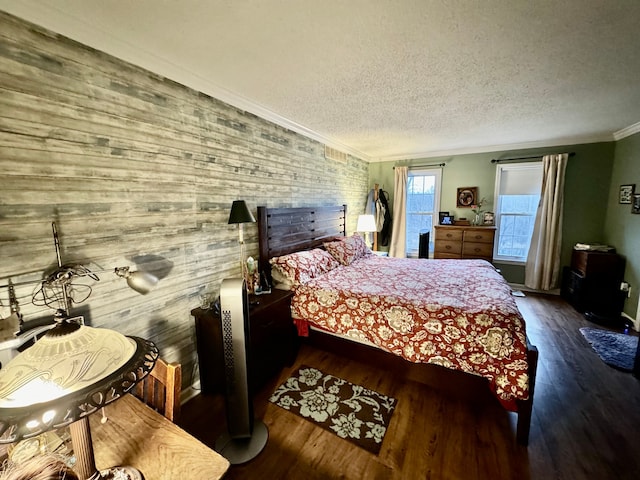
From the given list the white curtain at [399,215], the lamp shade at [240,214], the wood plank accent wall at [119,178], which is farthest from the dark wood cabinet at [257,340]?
the white curtain at [399,215]

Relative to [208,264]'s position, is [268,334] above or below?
below

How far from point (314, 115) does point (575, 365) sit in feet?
11.3

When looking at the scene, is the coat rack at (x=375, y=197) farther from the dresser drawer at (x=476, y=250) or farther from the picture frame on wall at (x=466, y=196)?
the dresser drawer at (x=476, y=250)

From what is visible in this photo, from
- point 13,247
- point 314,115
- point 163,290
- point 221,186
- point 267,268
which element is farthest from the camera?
point 314,115

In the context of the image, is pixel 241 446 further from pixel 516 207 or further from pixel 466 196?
pixel 516 207

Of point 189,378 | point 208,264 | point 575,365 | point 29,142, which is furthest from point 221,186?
point 575,365

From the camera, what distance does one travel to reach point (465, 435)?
5.46ft

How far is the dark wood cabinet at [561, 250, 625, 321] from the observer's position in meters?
3.30

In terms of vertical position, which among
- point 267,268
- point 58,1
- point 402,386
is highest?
point 58,1

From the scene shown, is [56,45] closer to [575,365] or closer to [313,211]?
[313,211]

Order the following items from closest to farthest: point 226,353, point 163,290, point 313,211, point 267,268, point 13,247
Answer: point 13,247 → point 226,353 → point 163,290 → point 267,268 → point 313,211

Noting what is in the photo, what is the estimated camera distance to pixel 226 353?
59.4 inches

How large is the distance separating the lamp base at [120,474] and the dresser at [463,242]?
14.9ft

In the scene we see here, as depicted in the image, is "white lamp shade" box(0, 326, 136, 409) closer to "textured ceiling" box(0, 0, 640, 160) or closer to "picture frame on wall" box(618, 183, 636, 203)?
"textured ceiling" box(0, 0, 640, 160)
